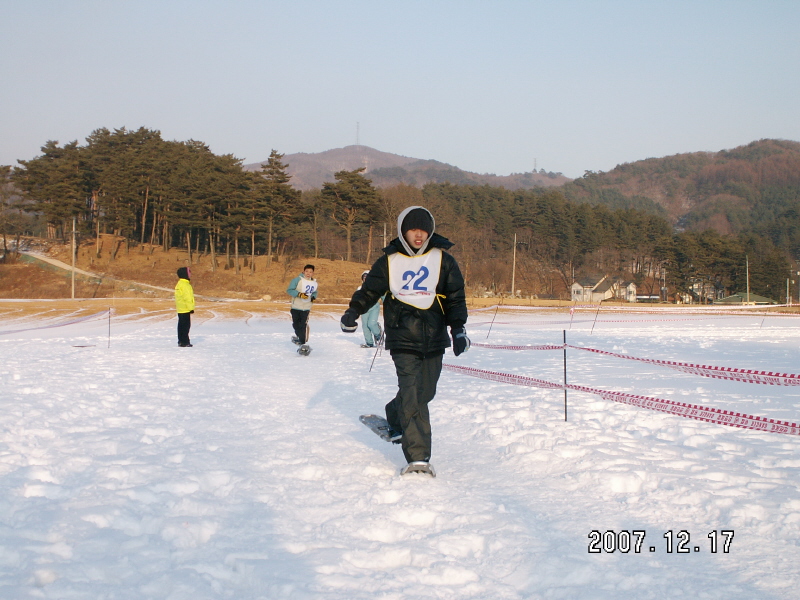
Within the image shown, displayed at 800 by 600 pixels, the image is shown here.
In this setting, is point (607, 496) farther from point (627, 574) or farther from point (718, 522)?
point (627, 574)

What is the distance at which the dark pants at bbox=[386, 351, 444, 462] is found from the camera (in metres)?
4.55

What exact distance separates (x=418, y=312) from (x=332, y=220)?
8441cm

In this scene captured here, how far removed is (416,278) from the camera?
4621 mm

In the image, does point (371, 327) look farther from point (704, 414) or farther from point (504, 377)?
point (704, 414)

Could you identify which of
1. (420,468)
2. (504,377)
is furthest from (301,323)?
(420,468)

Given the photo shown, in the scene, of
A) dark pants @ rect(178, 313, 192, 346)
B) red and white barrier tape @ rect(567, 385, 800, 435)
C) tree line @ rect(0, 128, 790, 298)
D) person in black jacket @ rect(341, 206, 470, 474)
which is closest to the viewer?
person in black jacket @ rect(341, 206, 470, 474)

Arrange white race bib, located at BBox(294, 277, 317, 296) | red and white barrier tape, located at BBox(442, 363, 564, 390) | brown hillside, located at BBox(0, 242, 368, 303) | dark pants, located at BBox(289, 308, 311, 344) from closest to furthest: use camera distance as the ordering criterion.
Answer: red and white barrier tape, located at BBox(442, 363, 564, 390)
white race bib, located at BBox(294, 277, 317, 296)
dark pants, located at BBox(289, 308, 311, 344)
brown hillside, located at BBox(0, 242, 368, 303)

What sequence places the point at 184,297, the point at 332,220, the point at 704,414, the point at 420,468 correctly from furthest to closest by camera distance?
the point at 332,220
the point at 184,297
the point at 704,414
the point at 420,468

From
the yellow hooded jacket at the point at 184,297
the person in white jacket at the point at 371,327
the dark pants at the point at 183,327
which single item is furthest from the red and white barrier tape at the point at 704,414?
the dark pants at the point at 183,327

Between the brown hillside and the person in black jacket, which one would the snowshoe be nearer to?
the person in black jacket

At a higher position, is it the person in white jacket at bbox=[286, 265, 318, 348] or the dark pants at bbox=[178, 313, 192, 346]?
the person in white jacket at bbox=[286, 265, 318, 348]

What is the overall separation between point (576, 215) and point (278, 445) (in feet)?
311

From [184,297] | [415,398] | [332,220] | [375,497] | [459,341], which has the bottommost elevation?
[375,497]

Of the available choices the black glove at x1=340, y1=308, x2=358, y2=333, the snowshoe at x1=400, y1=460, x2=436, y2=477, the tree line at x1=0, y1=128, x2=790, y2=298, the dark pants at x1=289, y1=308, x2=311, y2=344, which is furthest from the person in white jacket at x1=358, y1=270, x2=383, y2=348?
the tree line at x1=0, y1=128, x2=790, y2=298
